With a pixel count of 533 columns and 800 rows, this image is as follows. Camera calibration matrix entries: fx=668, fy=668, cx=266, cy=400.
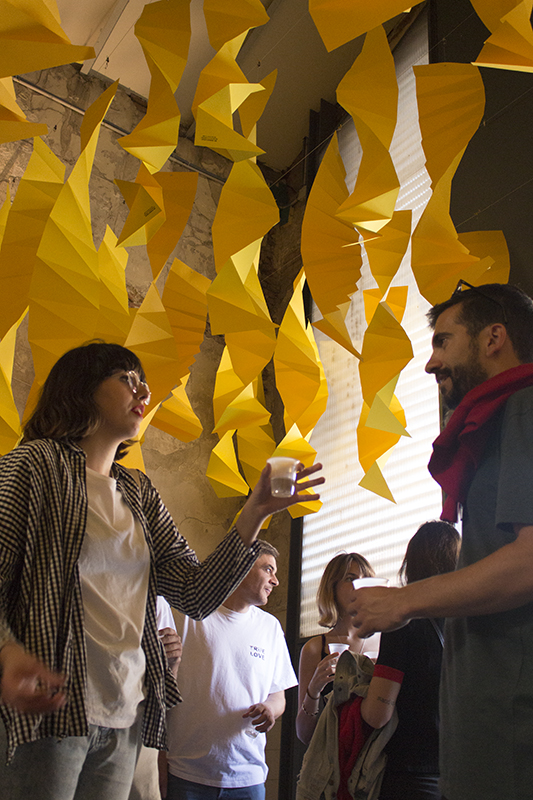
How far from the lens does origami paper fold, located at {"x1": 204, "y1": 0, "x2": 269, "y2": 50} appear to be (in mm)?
1457

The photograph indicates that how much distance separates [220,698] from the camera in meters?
2.26

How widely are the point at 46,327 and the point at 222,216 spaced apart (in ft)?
1.74

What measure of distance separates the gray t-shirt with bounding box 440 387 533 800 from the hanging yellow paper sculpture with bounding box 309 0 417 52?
737 millimetres

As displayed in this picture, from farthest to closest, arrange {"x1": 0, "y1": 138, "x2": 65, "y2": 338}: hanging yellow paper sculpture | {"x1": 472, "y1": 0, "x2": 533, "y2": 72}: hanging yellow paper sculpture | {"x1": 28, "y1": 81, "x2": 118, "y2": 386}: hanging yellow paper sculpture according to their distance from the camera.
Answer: {"x1": 0, "y1": 138, "x2": 65, "y2": 338}: hanging yellow paper sculpture → {"x1": 28, "y1": 81, "x2": 118, "y2": 386}: hanging yellow paper sculpture → {"x1": 472, "y1": 0, "x2": 533, "y2": 72}: hanging yellow paper sculpture

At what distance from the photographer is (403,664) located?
1614mm

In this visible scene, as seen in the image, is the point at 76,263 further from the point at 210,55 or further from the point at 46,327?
the point at 210,55

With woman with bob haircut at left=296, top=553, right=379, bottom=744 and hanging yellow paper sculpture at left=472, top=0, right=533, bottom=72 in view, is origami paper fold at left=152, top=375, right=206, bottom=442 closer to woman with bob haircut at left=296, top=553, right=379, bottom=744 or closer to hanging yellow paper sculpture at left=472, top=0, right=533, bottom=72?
woman with bob haircut at left=296, top=553, right=379, bottom=744

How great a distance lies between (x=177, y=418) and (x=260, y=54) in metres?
3.07

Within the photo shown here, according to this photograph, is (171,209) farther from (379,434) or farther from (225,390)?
(379,434)

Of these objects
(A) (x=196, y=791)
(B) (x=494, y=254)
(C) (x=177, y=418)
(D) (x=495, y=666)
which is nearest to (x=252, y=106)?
(B) (x=494, y=254)

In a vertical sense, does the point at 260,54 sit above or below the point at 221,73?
above

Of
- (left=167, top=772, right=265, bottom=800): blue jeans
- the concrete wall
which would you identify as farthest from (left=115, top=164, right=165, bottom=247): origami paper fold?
the concrete wall

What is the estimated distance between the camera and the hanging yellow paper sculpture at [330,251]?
1.62 metres

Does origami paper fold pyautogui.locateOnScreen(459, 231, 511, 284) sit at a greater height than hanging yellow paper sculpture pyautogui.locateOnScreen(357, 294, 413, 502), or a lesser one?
greater
